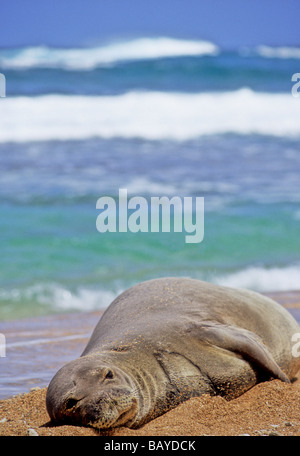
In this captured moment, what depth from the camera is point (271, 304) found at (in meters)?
5.62

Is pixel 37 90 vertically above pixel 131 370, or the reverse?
pixel 37 90

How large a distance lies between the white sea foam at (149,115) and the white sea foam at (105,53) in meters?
3.82

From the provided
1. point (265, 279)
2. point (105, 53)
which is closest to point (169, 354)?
point (265, 279)

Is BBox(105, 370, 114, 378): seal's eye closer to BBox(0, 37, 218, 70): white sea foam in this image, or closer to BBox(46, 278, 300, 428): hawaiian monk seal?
BBox(46, 278, 300, 428): hawaiian monk seal

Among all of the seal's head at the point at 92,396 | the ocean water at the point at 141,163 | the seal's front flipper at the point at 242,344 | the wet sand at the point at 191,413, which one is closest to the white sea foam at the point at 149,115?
the ocean water at the point at 141,163

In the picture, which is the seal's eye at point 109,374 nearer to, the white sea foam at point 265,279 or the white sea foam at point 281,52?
the white sea foam at point 265,279

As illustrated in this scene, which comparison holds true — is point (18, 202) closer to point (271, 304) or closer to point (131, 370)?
point (271, 304)

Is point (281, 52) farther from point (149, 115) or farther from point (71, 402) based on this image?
Result: point (71, 402)

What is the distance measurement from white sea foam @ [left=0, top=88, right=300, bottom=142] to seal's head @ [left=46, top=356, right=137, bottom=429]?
15.4 meters

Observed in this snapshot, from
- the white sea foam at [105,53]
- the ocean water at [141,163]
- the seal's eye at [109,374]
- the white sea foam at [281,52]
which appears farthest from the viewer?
the white sea foam at [281,52]

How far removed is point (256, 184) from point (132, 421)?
35.1 feet

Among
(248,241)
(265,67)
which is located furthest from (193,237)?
(265,67)

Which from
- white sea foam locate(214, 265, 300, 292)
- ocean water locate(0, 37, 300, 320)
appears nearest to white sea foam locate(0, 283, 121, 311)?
ocean water locate(0, 37, 300, 320)

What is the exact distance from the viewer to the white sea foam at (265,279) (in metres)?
8.84
